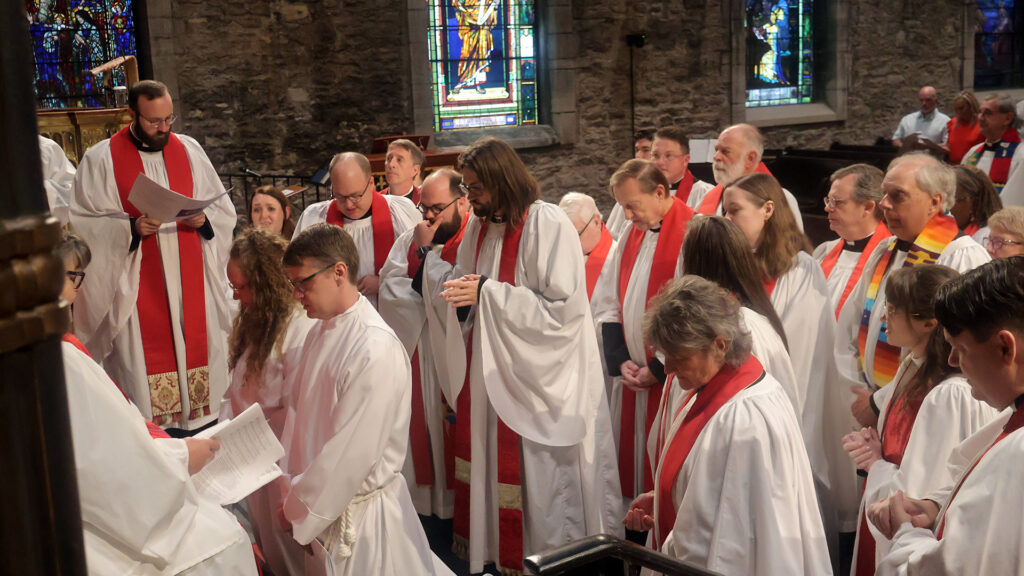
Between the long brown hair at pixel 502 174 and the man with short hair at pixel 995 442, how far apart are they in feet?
8.02

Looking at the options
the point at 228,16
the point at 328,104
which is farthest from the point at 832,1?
the point at 228,16

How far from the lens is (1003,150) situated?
8469 millimetres

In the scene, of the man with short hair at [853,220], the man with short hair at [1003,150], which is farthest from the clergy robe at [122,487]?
the man with short hair at [1003,150]

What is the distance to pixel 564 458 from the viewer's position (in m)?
4.33

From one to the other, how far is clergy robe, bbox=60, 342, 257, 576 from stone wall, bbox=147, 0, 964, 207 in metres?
8.59

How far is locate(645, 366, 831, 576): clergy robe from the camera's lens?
2.47 meters

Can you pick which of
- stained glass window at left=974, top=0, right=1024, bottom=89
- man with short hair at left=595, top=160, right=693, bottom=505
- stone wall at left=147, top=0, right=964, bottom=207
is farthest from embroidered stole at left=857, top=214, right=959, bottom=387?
stained glass window at left=974, top=0, right=1024, bottom=89

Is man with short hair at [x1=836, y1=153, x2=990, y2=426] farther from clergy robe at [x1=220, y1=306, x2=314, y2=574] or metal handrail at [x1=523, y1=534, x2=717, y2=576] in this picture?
clergy robe at [x1=220, y1=306, x2=314, y2=574]

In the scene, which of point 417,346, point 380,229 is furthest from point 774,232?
point 380,229

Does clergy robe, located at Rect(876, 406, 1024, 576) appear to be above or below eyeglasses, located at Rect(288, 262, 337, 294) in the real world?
below

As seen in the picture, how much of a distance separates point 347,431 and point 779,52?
13.7 metres

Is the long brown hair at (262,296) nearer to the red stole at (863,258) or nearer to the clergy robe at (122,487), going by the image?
the clergy robe at (122,487)

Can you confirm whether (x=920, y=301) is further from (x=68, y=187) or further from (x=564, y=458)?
(x=68, y=187)

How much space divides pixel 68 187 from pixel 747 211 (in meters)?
5.25
